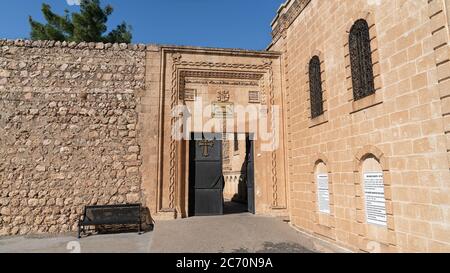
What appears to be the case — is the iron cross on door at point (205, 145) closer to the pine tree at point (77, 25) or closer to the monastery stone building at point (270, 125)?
the monastery stone building at point (270, 125)

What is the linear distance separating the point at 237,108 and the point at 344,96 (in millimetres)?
3604

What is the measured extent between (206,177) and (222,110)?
6.95 ft

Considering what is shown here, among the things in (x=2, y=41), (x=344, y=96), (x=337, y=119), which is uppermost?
(x=2, y=41)

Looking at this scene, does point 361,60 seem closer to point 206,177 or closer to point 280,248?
point 280,248

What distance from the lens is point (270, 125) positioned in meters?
8.80

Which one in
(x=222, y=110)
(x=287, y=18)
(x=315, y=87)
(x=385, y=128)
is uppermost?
(x=287, y=18)

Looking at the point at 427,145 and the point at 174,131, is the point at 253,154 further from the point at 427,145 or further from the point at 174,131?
the point at 427,145

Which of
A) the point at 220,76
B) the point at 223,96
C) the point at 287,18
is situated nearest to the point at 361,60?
the point at 287,18

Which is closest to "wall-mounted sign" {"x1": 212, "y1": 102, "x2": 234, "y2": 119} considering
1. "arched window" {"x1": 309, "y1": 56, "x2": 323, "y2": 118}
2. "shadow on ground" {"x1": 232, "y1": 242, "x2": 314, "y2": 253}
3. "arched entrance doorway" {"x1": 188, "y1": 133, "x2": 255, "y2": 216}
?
"arched entrance doorway" {"x1": 188, "y1": 133, "x2": 255, "y2": 216}

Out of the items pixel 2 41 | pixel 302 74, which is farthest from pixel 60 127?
pixel 302 74

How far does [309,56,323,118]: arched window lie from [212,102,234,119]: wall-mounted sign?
2528 mm

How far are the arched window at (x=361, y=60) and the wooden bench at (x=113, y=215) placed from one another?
229 inches

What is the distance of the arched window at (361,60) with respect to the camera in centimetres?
529

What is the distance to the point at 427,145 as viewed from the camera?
13.0 ft
